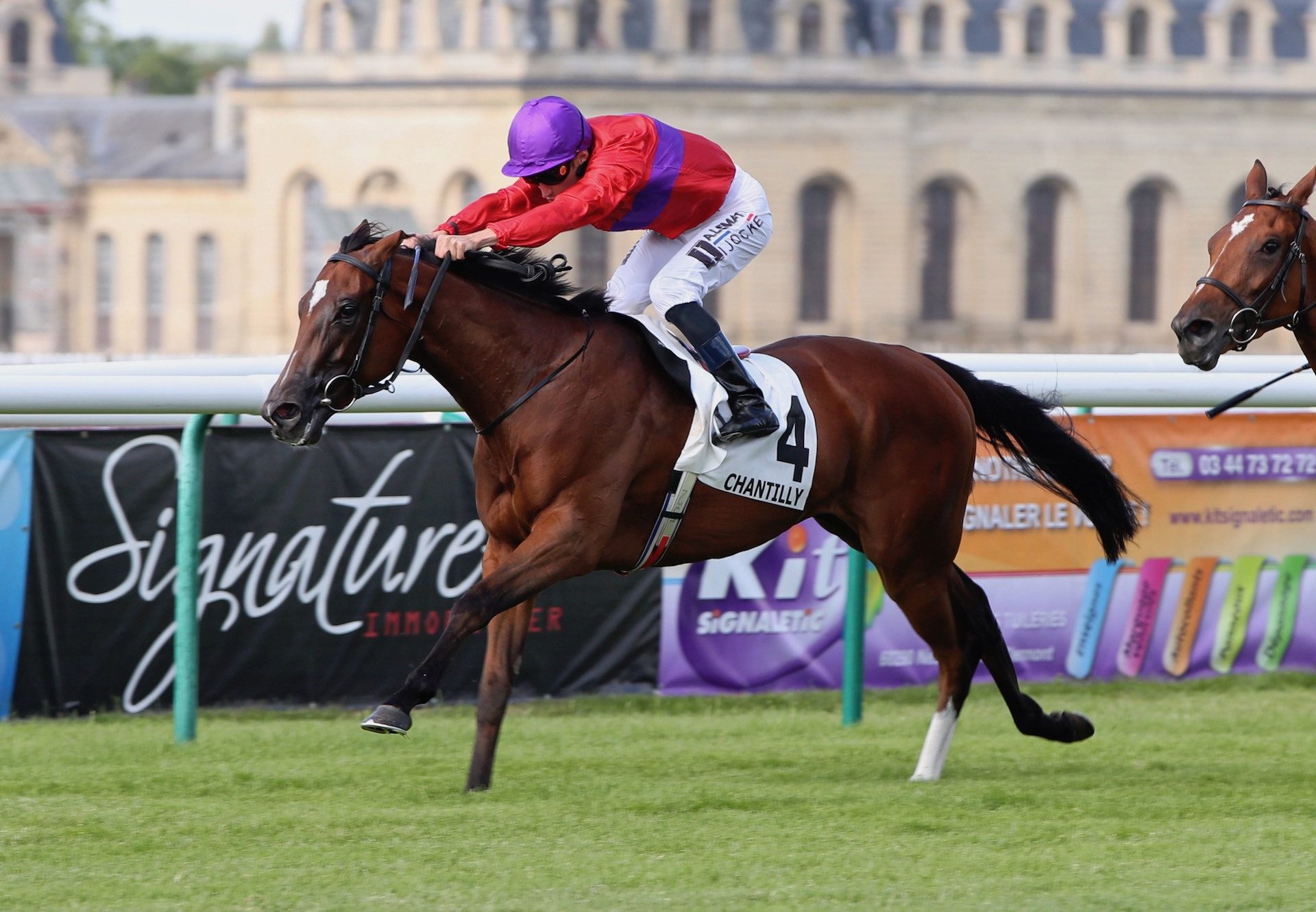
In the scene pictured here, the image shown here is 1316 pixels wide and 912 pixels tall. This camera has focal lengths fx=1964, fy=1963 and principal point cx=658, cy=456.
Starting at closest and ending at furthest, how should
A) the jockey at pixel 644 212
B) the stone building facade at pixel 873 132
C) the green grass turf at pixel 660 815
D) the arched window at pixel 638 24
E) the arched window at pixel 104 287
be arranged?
the green grass turf at pixel 660 815, the jockey at pixel 644 212, the stone building facade at pixel 873 132, the arched window at pixel 638 24, the arched window at pixel 104 287

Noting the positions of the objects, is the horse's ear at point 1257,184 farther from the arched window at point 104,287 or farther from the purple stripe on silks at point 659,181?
the arched window at point 104,287

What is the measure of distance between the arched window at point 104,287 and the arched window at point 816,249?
846 inches

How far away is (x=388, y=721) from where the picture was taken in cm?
504

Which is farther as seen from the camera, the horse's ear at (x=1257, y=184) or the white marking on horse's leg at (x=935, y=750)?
the white marking on horse's leg at (x=935, y=750)

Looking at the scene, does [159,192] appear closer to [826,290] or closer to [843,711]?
[826,290]

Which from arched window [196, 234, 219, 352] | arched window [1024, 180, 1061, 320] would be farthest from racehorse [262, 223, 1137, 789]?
arched window [196, 234, 219, 352]

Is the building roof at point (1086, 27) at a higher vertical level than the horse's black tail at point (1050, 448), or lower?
higher

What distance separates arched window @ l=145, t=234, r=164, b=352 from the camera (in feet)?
196

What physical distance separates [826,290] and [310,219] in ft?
47.3

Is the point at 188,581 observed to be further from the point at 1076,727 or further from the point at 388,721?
the point at 1076,727

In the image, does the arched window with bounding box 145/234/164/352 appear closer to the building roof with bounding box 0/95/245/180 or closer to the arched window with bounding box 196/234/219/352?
the arched window with bounding box 196/234/219/352

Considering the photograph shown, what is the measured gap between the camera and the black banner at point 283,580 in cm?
740

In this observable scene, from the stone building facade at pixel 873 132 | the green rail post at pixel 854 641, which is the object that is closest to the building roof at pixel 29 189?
the stone building facade at pixel 873 132

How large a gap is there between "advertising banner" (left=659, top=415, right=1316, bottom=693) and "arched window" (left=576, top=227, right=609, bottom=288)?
42.5 metres
